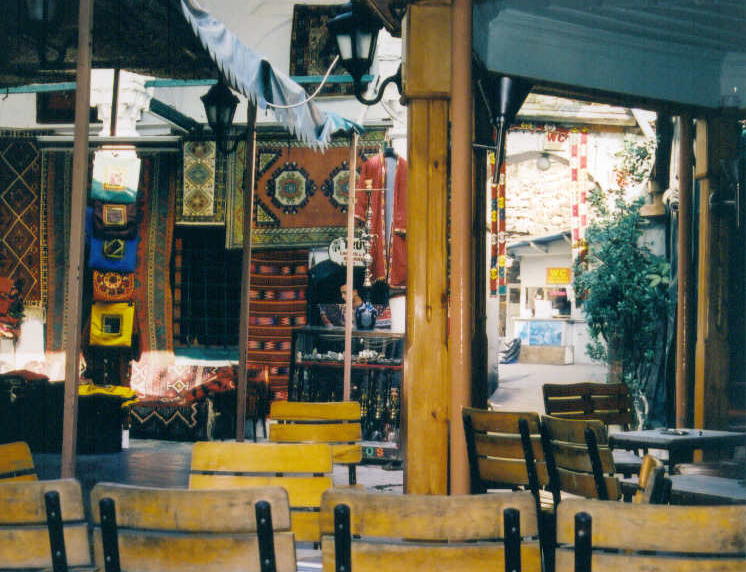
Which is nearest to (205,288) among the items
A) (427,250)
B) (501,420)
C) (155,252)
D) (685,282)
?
(155,252)

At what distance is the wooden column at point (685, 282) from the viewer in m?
7.42

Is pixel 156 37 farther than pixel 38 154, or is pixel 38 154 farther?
pixel 38 154

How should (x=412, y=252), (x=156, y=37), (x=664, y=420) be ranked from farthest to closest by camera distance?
(x=664, y=420) → (x=156, y=37) → (x=412, y=252)

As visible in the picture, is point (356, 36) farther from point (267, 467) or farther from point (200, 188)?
point (200, 188)

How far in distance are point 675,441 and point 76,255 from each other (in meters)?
3.48

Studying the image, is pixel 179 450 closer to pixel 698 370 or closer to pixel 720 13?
pixel 698 370

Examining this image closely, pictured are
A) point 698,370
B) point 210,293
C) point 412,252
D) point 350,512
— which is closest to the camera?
point 350,512

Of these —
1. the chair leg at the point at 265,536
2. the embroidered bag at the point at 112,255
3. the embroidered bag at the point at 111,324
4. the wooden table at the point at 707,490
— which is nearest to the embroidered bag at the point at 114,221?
the embroidered bag at the point at 112,255

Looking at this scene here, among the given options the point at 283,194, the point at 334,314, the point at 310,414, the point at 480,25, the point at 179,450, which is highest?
the point at 480,25

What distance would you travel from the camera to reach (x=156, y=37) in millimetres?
5805

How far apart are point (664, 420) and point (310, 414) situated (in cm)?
519

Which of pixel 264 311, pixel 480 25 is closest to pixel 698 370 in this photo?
pixel 480 25

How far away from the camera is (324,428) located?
14.9ft

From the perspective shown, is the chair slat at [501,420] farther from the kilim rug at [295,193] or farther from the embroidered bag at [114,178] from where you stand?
the kilim rug at [295,193]
